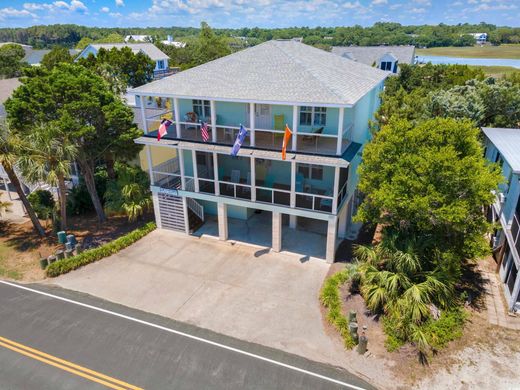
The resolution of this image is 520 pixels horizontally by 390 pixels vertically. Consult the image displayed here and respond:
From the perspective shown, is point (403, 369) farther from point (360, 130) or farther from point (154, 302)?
point (360, 130)

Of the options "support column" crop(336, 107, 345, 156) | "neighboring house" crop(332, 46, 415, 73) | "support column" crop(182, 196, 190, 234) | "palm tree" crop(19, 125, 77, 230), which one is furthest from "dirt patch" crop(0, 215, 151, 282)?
"neighboring house" crop(332, 46, 415, 73)

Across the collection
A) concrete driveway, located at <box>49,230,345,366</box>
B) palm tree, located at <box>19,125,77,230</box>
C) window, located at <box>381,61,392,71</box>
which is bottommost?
concrete driveway, located at <box>49,230,345,366</box>

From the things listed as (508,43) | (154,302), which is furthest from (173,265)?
(508,43)

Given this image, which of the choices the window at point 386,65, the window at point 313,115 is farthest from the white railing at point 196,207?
the window at point 386,65

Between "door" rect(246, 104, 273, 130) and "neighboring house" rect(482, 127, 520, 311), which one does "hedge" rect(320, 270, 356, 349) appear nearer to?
"neighboring house" rect(482, 127, 520, 311)

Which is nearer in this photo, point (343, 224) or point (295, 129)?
point (295, 129)

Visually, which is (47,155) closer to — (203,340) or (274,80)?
(274,80)

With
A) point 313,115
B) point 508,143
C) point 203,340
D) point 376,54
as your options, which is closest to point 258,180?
point 313,115
